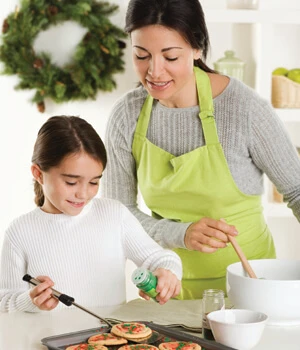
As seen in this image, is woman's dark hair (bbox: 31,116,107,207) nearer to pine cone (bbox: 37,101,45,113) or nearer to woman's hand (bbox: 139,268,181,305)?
woman's hand (bbox: 139,268,181,305)

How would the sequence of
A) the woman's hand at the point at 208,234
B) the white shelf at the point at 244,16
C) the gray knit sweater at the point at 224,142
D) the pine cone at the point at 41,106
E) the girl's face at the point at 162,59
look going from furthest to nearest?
the pine cone at the point at 41,106, the white shelf at the point at 244,16, the gray knit sweater at the point at 224,142, the girl's face at the point at 162,59, the woman's hand at the point at 208,234

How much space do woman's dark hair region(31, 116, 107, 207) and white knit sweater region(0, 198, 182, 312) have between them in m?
0.15

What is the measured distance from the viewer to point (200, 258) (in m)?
2.20

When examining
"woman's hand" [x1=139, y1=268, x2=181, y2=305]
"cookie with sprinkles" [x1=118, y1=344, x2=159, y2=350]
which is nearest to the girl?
"woman's hand" [x1=139, y1=268, x2=181, y2=305]

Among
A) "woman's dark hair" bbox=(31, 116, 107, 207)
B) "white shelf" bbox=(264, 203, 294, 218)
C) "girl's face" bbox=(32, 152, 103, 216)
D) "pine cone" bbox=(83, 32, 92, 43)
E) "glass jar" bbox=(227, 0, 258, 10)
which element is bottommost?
"white shelf" bbox=(264, 203, 294, 218)

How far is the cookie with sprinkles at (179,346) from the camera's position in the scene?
146cm

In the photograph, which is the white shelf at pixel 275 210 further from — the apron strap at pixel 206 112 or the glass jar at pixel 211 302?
the glass jar at pixel 211 302

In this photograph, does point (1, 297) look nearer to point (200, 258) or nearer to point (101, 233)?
point (101, 233)

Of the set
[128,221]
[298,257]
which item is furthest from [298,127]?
[128,221]

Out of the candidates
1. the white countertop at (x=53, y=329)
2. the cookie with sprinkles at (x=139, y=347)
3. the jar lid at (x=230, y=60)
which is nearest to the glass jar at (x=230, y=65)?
the jar lid at (x=230, y=60)

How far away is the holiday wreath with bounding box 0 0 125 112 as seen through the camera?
11.5 ft

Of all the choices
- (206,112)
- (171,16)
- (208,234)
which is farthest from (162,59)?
(208,234)

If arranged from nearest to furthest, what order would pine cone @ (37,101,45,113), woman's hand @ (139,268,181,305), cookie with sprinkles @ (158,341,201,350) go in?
cookie with sprinkles @ (158,341,201,350)
woman's hand @ (139,268,181,305)
pine cone @ (37,101,45,113)

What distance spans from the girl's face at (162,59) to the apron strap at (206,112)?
112 millimetres
